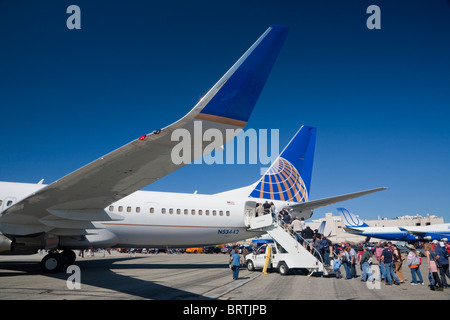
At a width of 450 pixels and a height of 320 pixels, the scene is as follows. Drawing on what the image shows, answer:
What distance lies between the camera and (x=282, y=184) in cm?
2073

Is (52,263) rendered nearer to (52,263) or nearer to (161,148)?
(52,263)

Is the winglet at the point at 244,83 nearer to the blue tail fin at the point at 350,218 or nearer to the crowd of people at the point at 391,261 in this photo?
the crowd of people at the point at 391,261

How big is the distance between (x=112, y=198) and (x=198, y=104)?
20.2 feet

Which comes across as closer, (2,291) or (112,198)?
(2,291)

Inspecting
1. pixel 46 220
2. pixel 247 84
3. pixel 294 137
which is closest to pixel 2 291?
pixel 46 220

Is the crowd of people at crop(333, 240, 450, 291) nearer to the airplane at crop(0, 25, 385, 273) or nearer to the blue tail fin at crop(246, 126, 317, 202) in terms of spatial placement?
the airplane at crop(0, 25, 385, 273)

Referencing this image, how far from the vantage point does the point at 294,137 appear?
2169cm

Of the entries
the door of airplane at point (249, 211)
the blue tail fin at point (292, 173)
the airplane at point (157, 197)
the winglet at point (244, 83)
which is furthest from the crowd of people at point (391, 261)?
the winglet at point (244, 83)

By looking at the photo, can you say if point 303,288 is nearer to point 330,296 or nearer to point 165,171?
point 330,296

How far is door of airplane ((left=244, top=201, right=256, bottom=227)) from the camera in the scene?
18.2 meters

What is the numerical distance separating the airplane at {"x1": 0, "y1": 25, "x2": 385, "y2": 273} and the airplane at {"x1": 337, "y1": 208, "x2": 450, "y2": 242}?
48.8 meters

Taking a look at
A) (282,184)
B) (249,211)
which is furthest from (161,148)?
(282,184)

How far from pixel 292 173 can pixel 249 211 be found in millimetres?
4857

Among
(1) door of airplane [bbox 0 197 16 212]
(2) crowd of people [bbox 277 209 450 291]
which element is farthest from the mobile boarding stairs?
(1) door of airplane [bbox 0 197 16 212]
